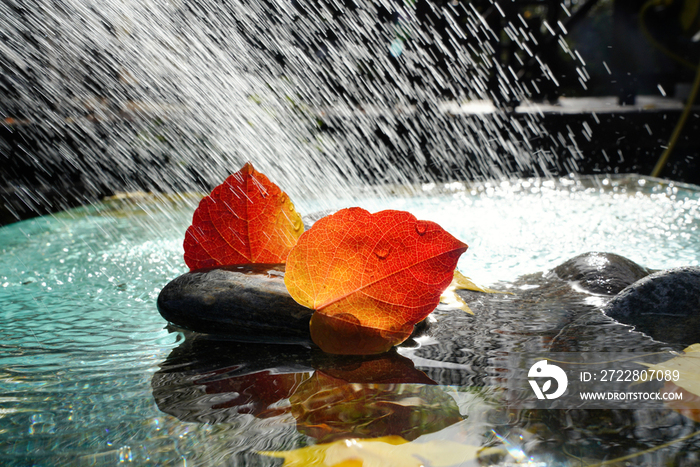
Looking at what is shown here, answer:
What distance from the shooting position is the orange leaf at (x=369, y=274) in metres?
1.31

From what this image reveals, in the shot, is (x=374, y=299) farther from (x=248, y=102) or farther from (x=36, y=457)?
(x=248, y=102)

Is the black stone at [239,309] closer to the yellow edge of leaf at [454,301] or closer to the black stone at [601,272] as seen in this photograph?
the yellow edge of leaf at [454,301]

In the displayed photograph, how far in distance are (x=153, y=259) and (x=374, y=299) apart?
1.49 metres

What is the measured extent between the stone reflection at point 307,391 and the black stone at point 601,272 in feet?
3.06

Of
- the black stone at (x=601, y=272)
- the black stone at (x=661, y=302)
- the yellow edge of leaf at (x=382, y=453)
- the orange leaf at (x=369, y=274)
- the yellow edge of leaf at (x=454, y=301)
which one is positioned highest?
the orange leaf at (x=369, y=274)

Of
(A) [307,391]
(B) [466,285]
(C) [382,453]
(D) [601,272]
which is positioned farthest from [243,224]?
(D) [601,272]

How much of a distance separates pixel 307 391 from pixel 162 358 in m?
0.46

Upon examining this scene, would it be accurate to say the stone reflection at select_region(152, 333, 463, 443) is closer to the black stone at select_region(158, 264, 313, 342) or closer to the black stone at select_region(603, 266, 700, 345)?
the black stone at select_region(158, 264, 313, 342)

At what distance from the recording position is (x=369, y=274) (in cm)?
133

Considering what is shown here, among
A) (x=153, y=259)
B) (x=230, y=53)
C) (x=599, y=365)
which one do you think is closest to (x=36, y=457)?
(x=599, y=365)

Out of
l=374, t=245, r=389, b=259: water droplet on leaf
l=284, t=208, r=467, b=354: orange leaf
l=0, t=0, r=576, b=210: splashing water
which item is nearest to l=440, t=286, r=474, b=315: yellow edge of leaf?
l=284, t=208, r=467, b=354: orange leaf

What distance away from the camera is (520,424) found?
3.36 feet

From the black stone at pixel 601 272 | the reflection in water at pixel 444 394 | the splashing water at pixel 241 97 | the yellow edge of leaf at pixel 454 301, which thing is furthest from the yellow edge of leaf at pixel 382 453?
the splashing water at pixel 241 97

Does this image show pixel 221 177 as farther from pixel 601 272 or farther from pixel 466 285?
pixel 601 272
